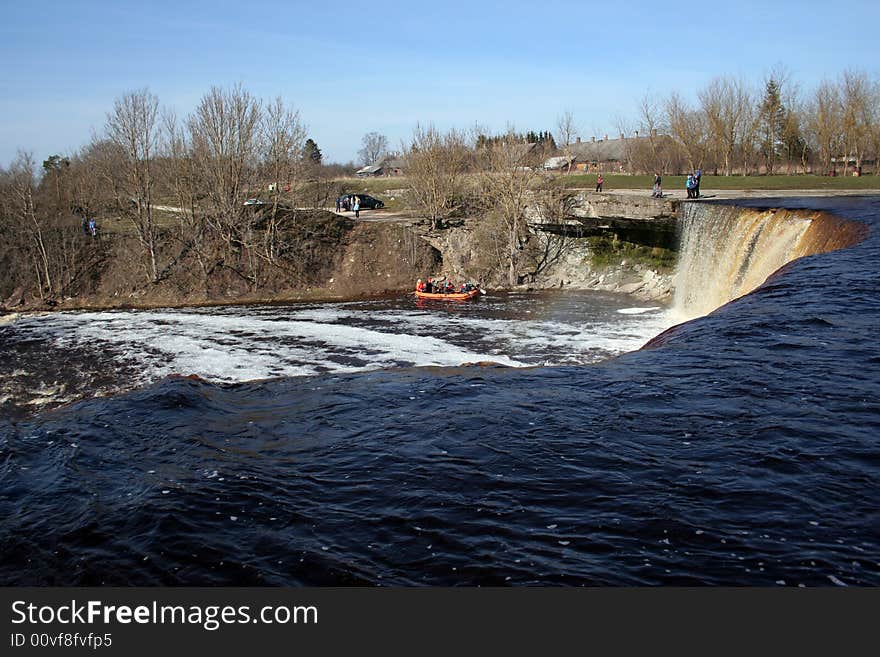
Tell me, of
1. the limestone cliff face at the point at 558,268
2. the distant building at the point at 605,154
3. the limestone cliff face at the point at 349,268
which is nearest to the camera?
the limestone cliff face at the point at 558,268

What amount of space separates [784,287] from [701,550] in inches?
450

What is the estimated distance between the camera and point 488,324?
91.9 ft

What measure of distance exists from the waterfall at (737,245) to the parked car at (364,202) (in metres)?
28.7

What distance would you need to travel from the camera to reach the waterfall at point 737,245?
2048 centimetres

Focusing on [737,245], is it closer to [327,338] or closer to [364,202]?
[327,338]

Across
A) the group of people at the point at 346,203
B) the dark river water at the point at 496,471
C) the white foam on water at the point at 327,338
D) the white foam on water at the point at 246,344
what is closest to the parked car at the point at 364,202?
the group of people at the point at 346,203

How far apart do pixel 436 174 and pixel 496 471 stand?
3777 centimetres

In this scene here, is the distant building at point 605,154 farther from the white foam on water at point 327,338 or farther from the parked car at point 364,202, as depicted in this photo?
the white foam on water at point 327,338

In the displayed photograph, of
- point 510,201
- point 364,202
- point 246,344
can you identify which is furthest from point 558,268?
point 364,202

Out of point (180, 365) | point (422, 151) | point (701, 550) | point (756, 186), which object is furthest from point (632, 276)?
point (701, 550)

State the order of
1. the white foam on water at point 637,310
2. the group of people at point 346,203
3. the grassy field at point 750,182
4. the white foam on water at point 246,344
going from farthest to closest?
the group of people at point 346,203 → the grassy field at point 750,182 → the white foam on water at point 637,310 → the white foam on water at point 246,344

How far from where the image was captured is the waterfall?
20.5 metres

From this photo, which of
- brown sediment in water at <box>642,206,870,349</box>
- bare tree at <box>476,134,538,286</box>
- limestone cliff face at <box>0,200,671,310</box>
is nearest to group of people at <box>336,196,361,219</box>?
limestone cliff face at <box>0,200,671,310</box>

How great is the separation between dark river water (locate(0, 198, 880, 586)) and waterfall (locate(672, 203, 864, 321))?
6.32 metres
